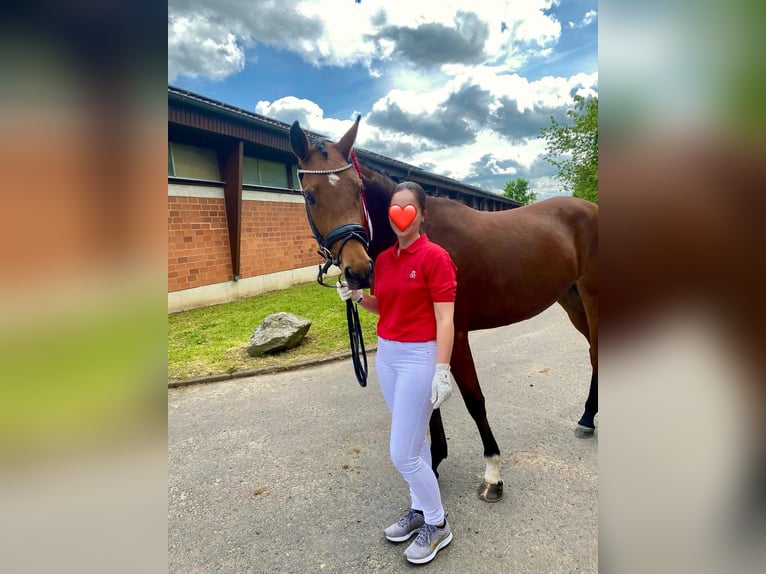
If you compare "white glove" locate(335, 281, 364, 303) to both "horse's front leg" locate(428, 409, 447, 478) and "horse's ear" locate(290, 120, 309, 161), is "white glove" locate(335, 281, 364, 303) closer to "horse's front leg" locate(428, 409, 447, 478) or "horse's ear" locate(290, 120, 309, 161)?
"horse's ear" locate(290, 120, 309, 161)

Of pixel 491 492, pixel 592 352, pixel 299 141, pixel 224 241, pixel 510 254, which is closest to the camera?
pixel 299 141

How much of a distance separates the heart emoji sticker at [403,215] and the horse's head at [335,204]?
28 cm

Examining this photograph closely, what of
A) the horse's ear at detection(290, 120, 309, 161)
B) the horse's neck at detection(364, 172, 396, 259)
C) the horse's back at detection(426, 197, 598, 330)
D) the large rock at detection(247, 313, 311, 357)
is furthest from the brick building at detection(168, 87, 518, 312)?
the horse's back at detection(426, 197, 598, 330)

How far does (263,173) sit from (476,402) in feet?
33.7

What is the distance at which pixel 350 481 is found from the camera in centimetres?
277

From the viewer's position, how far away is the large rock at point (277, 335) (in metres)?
5.61

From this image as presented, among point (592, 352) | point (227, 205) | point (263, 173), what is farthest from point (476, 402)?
point (263, 173)

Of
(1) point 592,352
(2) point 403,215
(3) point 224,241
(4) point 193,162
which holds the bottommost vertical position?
(1) point 592,352

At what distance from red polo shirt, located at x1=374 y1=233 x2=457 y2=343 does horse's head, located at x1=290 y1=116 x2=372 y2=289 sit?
149mm

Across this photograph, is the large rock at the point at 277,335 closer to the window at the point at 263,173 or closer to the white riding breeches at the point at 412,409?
the white riding breeches at the point at 412,409

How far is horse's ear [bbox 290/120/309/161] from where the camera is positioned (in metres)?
2.20

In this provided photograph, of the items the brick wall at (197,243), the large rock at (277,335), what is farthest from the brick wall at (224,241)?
the large rock at (277,335)

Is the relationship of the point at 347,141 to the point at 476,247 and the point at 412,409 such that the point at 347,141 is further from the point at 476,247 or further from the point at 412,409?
the point at 412,409
